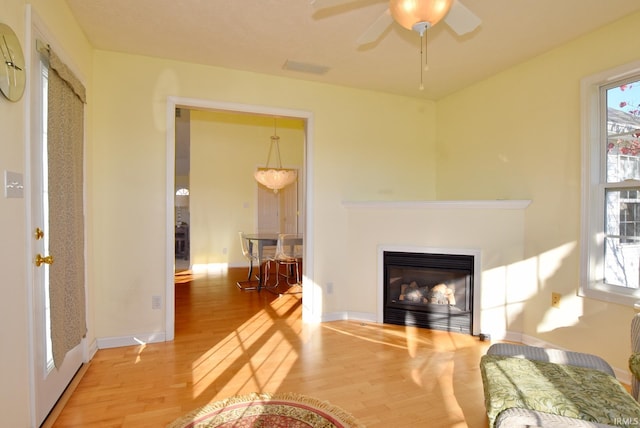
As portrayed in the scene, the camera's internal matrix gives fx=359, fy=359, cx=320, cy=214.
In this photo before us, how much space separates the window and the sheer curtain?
362 cm

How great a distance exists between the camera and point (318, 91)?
3.86m

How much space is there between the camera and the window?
256 cm

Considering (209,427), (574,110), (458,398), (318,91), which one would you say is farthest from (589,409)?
(318,91)

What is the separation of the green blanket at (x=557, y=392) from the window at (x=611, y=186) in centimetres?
122

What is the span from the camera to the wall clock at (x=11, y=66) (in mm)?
1506

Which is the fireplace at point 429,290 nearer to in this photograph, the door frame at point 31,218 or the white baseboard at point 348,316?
the white baseboard at point 348,316

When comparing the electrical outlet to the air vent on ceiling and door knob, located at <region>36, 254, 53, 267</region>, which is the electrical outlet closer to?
the air vent on ceiling

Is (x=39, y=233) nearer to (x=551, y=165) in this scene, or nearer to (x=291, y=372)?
(x=291, y=372)

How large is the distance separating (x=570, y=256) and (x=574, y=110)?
1.17 m

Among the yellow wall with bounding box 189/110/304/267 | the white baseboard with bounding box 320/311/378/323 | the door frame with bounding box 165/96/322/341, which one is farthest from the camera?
the yellow wall with bounding box 189/110/304/267

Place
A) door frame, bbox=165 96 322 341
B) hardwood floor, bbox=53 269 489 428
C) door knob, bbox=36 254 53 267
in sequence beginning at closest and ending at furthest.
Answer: door knob, bbox=36 254 53 267, hardwood floor, bbox=53 269 489 428, door frame, bbox=165 96 322 341

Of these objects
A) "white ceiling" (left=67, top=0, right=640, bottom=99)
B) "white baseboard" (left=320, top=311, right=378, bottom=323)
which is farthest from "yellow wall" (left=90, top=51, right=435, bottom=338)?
"white baseboard" (left=320, top=311, right=378, bottom=323)

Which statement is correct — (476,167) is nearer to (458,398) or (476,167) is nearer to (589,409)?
(458,398)

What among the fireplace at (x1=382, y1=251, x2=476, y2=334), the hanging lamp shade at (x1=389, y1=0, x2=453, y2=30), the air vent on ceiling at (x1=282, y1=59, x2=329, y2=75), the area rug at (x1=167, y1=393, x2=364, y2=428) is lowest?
the area rug at (x1=167, y1=393, x2=364, y2=428)
